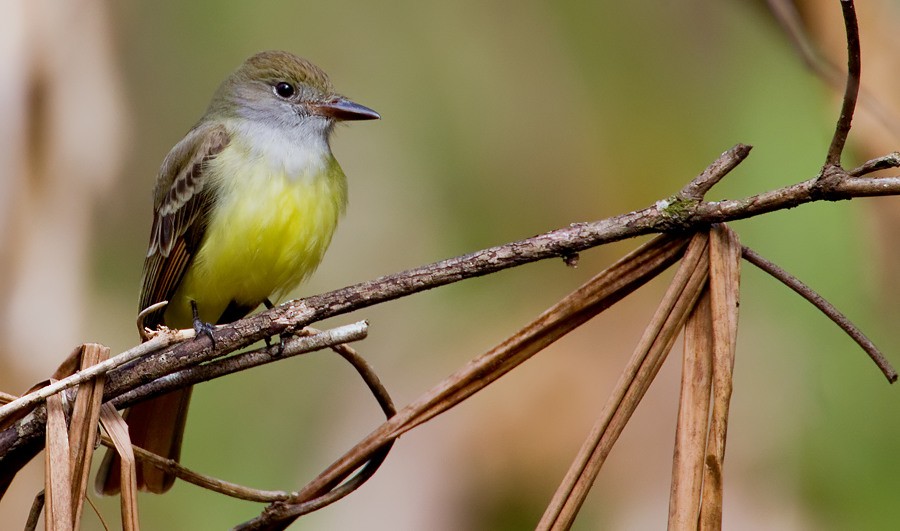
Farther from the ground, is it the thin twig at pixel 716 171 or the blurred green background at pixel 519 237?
the blurred green background at pixel 519 237

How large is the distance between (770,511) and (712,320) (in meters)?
1.10

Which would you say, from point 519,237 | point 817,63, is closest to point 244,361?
point 817,63

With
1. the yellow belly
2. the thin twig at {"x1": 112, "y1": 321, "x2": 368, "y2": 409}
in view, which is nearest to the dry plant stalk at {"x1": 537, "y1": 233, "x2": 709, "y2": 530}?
the thin twig at {"x1": 112, "y1": 321, "x2": 368, "y2": 409}

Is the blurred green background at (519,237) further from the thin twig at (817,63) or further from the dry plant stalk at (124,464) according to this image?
the dry plant stalk at (124,464)

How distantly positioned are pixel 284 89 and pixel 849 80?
205cm

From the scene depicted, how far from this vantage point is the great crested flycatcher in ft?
7.53

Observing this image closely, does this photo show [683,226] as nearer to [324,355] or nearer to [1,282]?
[1,282]

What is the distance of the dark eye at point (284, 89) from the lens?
274cm

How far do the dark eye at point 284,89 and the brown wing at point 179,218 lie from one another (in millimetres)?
243

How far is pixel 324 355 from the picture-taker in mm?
2855

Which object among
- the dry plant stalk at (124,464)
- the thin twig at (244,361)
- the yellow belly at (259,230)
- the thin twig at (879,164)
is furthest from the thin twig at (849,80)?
the yellow belly at (259,230)

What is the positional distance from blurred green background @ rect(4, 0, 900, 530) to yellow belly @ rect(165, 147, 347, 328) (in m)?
0.25

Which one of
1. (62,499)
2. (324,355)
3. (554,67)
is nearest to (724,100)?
(554,67)

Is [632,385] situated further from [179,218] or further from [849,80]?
[179,218]
